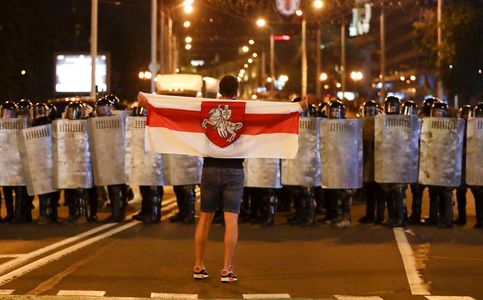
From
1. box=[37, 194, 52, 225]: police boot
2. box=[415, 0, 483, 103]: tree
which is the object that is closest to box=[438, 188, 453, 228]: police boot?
box=[37, 194, 52, 225]: police boot

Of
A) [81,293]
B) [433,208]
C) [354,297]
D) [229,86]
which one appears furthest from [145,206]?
[354,297]

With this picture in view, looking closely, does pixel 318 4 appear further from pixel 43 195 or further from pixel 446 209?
pixel 43 195

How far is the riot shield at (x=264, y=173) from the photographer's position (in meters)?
12.2

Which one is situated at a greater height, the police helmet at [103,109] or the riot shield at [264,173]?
the police helmet at [103,109]

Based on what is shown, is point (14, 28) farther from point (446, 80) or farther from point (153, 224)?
point (153, 224)

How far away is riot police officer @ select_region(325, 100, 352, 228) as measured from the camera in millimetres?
12055

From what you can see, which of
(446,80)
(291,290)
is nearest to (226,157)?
(291,290)

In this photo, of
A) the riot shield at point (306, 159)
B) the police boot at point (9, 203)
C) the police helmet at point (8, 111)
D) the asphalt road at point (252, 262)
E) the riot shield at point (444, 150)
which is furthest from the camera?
the police boot at point (9, 203)

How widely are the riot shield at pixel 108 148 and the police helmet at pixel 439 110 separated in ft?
14.8

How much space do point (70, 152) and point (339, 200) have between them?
157 inches

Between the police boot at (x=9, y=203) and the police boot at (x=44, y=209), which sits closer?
the police boot at (x=44, y=209)

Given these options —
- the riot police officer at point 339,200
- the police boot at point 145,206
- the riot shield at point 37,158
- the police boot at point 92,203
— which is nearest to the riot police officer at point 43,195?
the riot shield at point 37,158

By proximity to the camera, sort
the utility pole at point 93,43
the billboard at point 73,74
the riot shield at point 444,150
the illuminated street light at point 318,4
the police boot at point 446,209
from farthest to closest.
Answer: the illuminated street light at point 318,4
the billboard at point 73,74
the utility pole at point 93,43
the police boot at point 446,209
the riot shield at point 444,150

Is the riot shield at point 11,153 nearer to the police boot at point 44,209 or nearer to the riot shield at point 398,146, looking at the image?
the police boot at point 44,209
